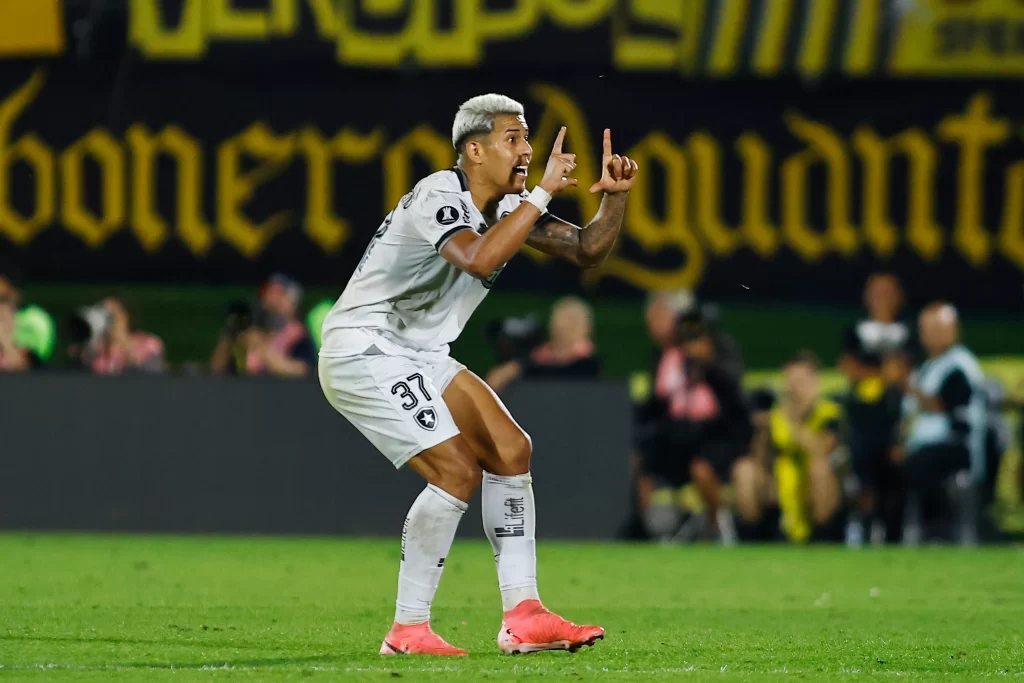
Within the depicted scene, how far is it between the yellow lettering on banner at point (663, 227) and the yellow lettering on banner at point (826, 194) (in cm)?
90

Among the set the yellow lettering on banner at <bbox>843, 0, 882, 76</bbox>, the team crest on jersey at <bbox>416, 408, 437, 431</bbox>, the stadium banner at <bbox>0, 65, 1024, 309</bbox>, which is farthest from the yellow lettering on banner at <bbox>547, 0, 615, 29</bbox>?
the team crest on jersey at <bbox>416, 408, 437, 431</bbox>

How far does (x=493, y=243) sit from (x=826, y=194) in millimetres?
10976

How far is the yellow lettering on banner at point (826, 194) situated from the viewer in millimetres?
17219

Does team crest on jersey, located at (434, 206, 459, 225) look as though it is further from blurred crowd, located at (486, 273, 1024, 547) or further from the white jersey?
blurred crowd, located at (486, 273, 1024, 547)

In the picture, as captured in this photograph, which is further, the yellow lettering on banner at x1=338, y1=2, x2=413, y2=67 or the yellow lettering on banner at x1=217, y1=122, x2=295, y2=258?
the yellow lettering on banner at x1=217, y1=122, x2=295, y2=258

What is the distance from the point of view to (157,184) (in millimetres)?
17000

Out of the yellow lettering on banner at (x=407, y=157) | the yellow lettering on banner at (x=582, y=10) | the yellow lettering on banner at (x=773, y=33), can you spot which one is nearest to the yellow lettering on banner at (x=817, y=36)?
the yellow lettering on banner at (x=773, y=33)

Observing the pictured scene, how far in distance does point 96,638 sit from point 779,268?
430 inches

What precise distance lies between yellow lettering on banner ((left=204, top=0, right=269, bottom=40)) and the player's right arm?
10.2 metres

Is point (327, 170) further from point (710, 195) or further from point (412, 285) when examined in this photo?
point (412, 285)

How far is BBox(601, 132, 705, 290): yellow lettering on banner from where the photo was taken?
1709 centimetres

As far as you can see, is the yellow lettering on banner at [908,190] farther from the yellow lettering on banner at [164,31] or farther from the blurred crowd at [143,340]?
the yellow lettering on banner at [164,31]

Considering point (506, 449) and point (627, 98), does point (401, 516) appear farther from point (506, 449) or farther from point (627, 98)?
point (506, 449)

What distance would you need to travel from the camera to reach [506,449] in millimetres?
7109
